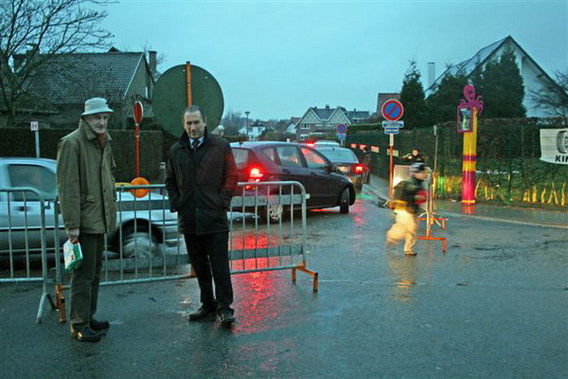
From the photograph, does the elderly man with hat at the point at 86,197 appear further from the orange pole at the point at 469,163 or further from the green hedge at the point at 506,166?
the green hedge at the point at 506,166

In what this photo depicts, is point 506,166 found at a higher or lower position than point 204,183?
lower

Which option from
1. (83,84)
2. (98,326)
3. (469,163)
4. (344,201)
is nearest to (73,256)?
(98,326)

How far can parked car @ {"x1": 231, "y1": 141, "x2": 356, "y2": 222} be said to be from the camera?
11.6 meters

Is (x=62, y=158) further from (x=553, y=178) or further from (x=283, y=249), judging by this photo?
(x=553, y=178)

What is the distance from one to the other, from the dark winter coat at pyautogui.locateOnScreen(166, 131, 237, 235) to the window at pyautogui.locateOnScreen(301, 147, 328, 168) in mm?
8059

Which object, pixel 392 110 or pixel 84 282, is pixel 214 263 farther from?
pixel 392 110

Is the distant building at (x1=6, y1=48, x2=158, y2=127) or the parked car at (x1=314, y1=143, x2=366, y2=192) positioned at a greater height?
the distant building at (x1=6, y1=48, x2=158, y2=127)

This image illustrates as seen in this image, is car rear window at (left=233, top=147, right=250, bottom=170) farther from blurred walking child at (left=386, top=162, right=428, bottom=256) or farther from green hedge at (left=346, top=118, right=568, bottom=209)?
green hedge at (left=346, top=118, right=568, bottom=209)

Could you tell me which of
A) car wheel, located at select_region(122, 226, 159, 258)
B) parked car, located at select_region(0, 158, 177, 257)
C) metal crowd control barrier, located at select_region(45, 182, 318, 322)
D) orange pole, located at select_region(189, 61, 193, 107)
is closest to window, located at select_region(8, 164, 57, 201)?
parked car, located at select_region(0, 158, 177, 257)

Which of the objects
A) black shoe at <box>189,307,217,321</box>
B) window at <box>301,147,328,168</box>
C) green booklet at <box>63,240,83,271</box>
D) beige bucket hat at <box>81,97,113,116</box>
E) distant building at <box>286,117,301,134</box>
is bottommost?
black shoe at <box>189,307,217,321</box>

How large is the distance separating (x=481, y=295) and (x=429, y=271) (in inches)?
48.1

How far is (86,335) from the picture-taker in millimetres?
4668

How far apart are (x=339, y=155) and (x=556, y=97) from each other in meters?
27.3

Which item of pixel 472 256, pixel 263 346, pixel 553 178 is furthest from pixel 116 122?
pixel 263 346
